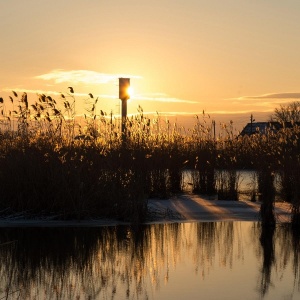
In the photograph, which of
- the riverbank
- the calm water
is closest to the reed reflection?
the calm water

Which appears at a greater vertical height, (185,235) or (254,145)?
(254,145)

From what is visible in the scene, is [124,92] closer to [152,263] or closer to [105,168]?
[105,168]

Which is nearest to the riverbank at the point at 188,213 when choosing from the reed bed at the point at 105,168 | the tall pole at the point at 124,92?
the reed bed at the point at 105,168

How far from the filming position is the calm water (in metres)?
6.89

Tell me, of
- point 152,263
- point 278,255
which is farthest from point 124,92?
point 152,263

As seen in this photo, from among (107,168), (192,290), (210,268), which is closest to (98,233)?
(107,168)

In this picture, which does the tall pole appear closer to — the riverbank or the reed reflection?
the riverbank

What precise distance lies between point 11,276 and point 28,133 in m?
7.41

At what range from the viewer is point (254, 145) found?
17.3 m

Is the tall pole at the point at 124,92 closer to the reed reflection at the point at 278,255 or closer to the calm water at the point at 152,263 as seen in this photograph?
the calm water at the point at 152,263

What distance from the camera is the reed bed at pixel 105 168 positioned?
1220cm

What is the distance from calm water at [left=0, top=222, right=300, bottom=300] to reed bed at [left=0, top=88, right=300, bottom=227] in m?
1.08

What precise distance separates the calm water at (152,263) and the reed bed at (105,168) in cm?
108

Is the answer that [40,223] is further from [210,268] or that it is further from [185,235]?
[210,268]
